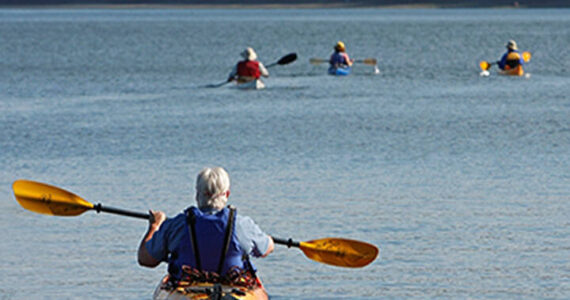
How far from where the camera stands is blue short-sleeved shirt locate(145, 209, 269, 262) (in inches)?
379

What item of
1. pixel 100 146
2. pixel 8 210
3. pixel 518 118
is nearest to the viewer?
pixel 8 210

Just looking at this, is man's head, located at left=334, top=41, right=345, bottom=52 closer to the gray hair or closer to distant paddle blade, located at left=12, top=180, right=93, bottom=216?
distant paddle blade, located at left=12, top=180, right=93, bottom=216

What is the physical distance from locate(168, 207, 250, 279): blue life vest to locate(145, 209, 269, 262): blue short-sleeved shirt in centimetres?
4

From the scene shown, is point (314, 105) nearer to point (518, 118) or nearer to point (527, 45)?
point (518, 118)

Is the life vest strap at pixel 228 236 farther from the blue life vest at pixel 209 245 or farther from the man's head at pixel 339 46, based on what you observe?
the man's head at pixel 339 46

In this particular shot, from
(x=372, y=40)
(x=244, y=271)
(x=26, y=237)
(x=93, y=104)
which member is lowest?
(x=372, y=40)

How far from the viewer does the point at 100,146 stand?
24469mm

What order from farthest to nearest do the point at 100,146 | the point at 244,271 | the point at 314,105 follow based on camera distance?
1. the point at 314,105
2. the point at 100,146
3. the point at 244,271

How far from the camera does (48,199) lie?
459 inches

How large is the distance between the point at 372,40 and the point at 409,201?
6871 centimetres

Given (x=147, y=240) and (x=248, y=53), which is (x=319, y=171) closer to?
(x=147, y=240)

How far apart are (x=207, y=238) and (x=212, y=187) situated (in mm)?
495

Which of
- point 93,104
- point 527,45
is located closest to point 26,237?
point 93,104

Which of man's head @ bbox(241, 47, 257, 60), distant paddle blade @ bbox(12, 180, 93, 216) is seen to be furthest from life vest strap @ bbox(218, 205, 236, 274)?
man's head @ bbox(241, 47, 257, 60)
